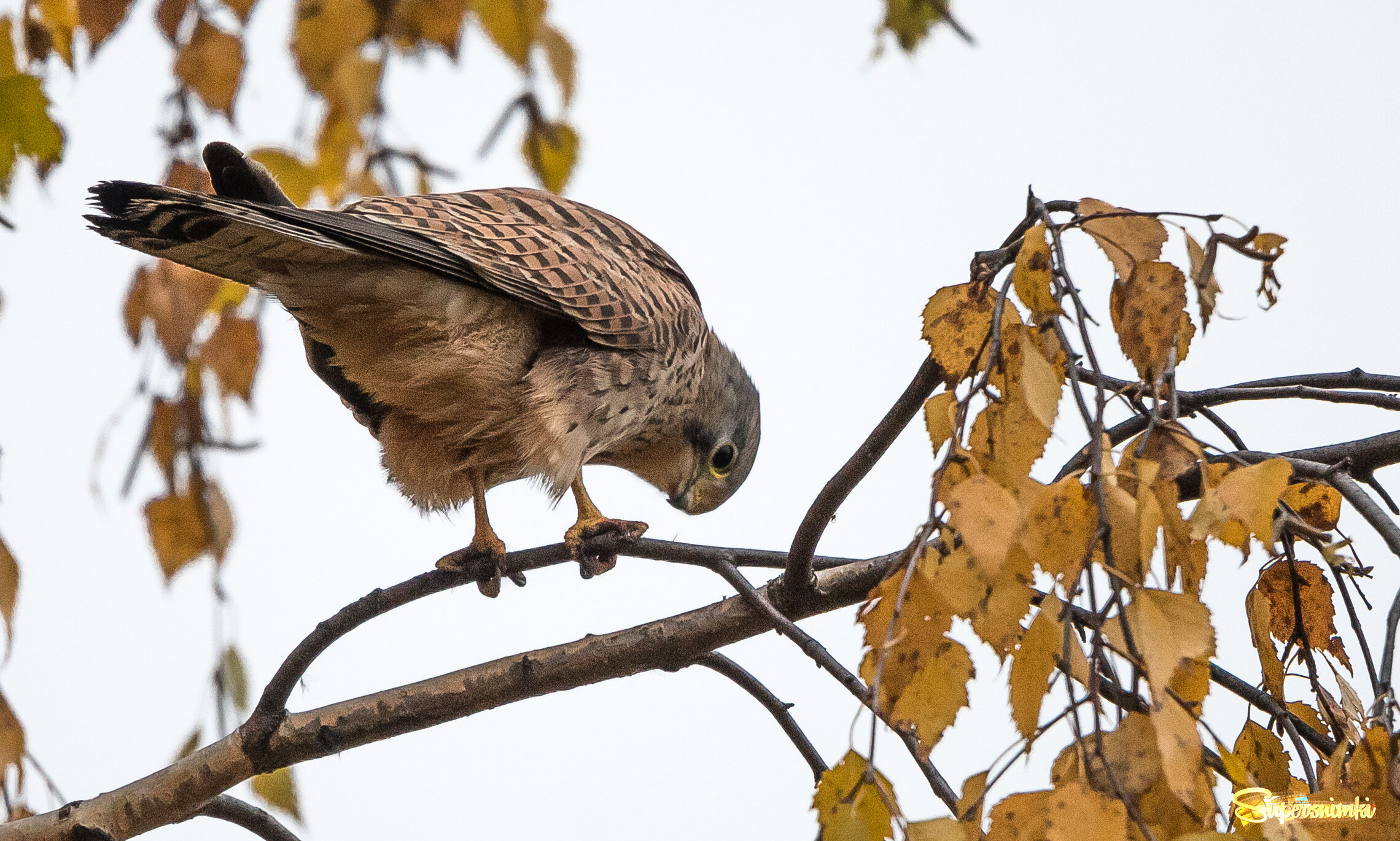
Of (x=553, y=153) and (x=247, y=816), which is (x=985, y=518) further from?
(x=247, y=816)

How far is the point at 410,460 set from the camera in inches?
129

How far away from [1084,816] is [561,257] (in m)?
2.20

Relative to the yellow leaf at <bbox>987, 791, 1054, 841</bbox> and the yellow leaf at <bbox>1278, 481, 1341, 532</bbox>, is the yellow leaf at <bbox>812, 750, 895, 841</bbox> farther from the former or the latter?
the yellow leaf at <bbox>1278, 481, 1341, 532</bbox>

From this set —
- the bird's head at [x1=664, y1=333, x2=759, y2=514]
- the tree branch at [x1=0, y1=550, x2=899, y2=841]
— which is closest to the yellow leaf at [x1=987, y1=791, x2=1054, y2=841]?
the tree branch at [x1=0, y1=550, x2=899, y2=841]

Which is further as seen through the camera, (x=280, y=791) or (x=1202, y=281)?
(x=280, y=791)

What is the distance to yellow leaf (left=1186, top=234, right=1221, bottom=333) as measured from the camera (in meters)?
1.23

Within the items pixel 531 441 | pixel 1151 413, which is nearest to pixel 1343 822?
pixel 1151 413

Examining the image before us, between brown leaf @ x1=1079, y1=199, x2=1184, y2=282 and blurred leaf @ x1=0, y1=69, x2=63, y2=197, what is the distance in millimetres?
1580

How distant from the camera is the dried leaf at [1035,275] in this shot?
50.0 inches

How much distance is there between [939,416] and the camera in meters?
1.39

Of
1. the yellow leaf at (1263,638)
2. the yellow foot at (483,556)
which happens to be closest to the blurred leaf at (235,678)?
the yellow foot at (483,556)

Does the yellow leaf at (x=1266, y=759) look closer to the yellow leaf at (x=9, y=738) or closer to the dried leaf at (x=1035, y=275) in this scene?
the dried leaf at (x=1035, y=275)

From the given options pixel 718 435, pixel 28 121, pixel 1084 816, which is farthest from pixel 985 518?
pixel 718 435

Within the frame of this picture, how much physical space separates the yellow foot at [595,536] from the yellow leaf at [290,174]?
0.90 meters
